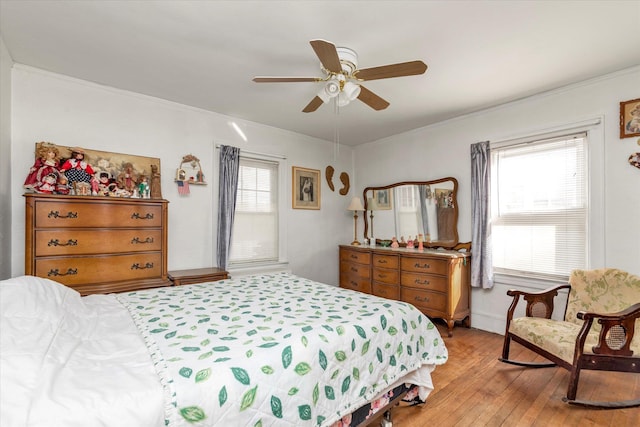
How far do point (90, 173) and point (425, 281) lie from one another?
144 inches

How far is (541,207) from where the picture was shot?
125 inches

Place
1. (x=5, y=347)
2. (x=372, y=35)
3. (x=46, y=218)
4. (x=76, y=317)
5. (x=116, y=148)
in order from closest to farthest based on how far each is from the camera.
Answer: (x=5, y=347), (x=76, y=317), (x=372, y=35), (x=46, y=218), (x=116, y=148)

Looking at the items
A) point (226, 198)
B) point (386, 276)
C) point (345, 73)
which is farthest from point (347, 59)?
point (386, 276)

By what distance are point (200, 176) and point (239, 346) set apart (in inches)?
105

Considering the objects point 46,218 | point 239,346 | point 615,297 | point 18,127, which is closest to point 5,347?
point 239,346

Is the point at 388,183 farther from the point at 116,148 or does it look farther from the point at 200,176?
the point at 116,148

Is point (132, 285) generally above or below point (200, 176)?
below

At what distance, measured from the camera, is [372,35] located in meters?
2.09

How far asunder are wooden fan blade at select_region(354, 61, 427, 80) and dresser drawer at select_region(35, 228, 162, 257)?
91.0 inches

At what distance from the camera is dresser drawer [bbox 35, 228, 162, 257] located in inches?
91.0

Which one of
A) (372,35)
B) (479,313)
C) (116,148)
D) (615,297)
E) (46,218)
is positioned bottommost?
(479,313)

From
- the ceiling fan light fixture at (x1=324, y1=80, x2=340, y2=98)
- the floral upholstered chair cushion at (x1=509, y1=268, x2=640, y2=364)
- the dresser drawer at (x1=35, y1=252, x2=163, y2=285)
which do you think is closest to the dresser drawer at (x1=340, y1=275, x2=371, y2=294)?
the floral upholstered chair cushion at (x1=509, y1=268, x2=640, y2=364)

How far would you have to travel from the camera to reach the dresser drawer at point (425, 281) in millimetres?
3387

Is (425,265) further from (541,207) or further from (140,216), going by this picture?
(140,216)
